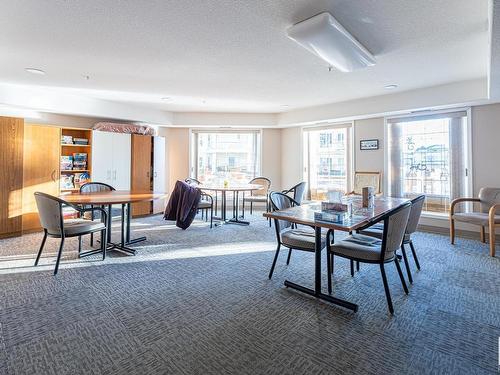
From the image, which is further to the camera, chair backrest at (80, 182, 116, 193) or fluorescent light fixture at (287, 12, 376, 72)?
chair backrest at (80, 182, 116, 193)

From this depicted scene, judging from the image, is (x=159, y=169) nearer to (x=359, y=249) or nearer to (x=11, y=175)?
(x=11, y=175)

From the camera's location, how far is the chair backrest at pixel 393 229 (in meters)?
2.10

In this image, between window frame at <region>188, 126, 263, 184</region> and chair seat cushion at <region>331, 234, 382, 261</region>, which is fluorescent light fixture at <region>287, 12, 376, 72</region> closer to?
chair seat cushion at <region>331, 234, 382, 261</region>

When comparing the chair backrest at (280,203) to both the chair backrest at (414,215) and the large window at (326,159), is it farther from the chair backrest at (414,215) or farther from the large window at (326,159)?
the large window at (326,159)

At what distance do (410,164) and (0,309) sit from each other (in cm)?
619

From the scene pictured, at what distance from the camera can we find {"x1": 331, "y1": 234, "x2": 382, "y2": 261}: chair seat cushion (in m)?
2.21

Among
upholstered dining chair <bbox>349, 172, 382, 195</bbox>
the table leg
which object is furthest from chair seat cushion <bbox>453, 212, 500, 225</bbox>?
the table leg

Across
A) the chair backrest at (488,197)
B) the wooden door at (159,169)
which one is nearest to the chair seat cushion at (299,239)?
the chair backrest at (488,197)

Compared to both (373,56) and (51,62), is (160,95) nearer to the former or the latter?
(51,62)

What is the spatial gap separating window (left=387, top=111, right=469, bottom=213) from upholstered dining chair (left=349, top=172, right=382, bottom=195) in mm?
228

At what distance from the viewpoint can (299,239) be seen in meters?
2.56

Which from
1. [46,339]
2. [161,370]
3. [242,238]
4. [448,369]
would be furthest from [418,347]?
[242,238]

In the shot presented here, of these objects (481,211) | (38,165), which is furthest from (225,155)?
(481,211)

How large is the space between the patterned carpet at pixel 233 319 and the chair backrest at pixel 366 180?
2239 mm
